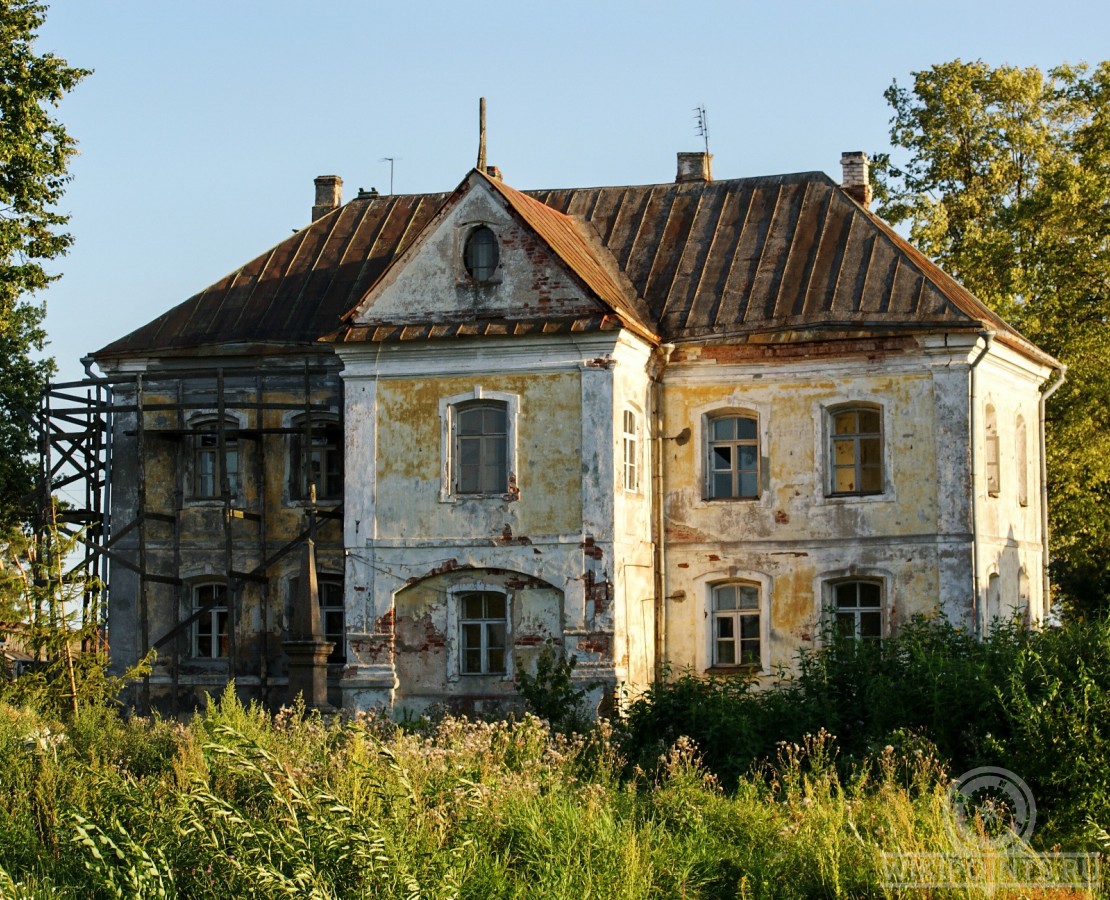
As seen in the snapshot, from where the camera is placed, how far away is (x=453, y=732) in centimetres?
1431

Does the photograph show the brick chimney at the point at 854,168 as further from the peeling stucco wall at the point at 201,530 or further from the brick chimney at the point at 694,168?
the peeling stucco wall at the point at 201,530

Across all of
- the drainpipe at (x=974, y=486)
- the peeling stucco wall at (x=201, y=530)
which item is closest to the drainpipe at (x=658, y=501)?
the drainpipe at (x=974, y=486)

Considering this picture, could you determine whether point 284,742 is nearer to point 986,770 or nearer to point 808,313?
point 986,770

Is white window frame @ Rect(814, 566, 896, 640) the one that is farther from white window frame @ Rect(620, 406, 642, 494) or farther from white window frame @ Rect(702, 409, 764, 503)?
white window frame @ Rect(620, 406, 642, 494)

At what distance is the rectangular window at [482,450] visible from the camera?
832 inches

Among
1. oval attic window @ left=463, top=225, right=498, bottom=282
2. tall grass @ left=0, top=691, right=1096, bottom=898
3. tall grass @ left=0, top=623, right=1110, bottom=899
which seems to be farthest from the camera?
oval attic window @ left=463, top=225, right=498, bottom=282

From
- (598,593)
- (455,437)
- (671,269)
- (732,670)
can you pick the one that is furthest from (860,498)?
(455,437)

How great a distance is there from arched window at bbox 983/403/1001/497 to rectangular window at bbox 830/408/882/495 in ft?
6.37

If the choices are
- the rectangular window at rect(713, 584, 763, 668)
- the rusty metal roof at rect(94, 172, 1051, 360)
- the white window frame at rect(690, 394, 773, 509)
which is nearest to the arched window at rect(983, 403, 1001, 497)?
the rusty metal roof at rect(94, 172, 1051, 360)

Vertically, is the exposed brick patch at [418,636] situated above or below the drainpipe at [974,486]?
below

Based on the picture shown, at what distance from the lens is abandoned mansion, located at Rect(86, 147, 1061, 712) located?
2084cm

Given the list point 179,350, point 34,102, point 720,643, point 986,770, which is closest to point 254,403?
point 179,350

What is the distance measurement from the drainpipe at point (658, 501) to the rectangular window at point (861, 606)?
2.25 m

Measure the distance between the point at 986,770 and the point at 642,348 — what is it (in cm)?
866
